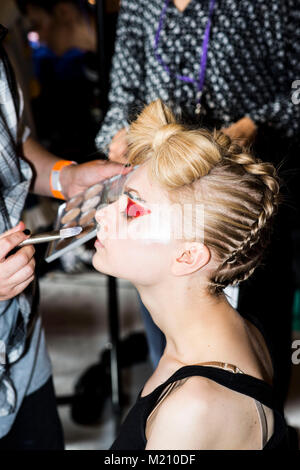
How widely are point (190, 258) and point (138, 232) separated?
102 millimetres

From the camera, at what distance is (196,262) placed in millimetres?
837

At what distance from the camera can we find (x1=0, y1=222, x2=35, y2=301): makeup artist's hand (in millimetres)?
797

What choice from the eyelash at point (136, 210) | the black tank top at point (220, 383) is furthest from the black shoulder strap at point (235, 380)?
the eyelash at point (136, 210)

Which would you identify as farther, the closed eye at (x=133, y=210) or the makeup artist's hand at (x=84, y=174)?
the makeup artist's hand at (x=84, y=174)

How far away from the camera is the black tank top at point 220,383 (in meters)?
0.78

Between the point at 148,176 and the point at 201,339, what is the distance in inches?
12.0

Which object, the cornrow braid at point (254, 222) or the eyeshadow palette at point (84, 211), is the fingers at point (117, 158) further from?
the cornrow braid at point (254, 222)

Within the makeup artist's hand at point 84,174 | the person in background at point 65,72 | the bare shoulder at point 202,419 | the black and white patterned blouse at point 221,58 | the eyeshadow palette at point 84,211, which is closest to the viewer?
the bare shoulder at point 202,419

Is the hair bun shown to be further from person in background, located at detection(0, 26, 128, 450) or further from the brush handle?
Result: the brush handle

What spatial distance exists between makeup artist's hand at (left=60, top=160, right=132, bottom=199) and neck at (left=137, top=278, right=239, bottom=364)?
0.27m

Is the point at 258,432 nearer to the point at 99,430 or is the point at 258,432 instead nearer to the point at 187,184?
the point at 187,184

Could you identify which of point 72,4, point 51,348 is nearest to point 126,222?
point 51,348

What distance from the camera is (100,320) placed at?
230 cm

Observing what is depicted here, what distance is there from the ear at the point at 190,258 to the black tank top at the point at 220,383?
16cm
